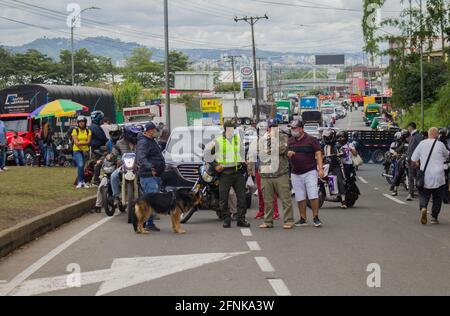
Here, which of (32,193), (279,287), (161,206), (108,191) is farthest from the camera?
(32,193)

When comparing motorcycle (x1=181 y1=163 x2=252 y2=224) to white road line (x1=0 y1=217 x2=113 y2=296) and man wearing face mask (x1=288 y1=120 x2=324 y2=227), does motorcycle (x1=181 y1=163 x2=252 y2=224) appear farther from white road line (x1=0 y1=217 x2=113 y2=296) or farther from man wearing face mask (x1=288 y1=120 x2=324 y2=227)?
white road line (x1=0 y1=217 x2=113 y2=296)

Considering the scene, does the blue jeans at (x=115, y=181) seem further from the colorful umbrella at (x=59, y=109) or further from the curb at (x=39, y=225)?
the colorful umbrella at (x=59, y=109)

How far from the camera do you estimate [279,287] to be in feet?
32.6

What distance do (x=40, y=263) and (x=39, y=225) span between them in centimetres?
341

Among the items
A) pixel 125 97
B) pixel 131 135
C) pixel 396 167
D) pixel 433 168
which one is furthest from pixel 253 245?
pixel 125 97

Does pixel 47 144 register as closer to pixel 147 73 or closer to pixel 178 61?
pixel 147 73

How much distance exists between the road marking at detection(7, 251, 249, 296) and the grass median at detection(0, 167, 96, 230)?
126 inches

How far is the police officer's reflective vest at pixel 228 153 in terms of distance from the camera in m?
16.6

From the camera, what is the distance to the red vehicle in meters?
37.1

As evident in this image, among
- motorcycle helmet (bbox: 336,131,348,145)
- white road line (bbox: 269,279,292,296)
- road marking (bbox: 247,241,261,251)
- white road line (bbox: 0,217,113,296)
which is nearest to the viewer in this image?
white road line (bbox: 269,279,292,296)

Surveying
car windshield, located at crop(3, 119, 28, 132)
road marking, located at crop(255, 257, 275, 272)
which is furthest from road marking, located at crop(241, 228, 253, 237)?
car windshield, located at crop(3, 119, 28, 132)

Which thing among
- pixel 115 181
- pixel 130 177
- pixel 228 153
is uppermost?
pixel 228 153

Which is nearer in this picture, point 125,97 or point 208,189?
point 208,189
